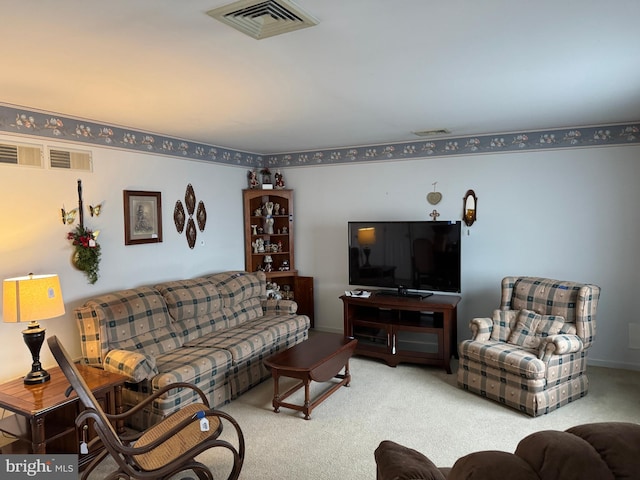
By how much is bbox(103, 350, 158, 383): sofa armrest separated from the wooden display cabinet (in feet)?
8.78

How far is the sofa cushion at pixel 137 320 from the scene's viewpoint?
3.58 meters

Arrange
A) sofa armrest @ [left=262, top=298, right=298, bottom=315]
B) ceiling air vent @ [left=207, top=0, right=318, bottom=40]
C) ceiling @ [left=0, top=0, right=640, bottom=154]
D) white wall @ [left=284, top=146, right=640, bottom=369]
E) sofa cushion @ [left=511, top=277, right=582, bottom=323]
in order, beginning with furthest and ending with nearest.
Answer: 1. sofa armrest @ [left=262, top=298, right=298, bottom=315]
2. white wall @ [left=284, top=146, right=640, bottom=369]
3. sofa cushion @ [left=511, top=277, right=582, bottom=323]
4. ceiling @ [left=0, top=0, right=640, bottom=154]
5. ceiling air vent @ [left=207, top=0, right=318, bottom=40]

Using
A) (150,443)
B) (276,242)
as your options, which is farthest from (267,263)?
(150,443)

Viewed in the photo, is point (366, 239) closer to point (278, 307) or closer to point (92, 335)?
point (278, 307)

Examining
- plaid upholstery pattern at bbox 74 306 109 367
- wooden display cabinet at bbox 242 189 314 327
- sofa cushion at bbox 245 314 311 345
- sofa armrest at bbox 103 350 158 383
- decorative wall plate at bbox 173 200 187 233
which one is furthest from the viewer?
wooden display cabinet at bbox 242 189 314 327

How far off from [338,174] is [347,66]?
324 centimetres

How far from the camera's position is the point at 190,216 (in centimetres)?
504

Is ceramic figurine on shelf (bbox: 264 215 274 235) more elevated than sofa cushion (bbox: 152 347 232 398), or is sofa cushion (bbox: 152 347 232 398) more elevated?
ceramic figurine on shelf (bbox: 264 215 274 235)

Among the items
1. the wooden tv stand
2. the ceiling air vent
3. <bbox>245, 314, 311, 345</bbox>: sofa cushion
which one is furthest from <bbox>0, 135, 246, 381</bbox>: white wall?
the ceiling air vent

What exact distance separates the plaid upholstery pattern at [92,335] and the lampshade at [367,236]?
2.92 m

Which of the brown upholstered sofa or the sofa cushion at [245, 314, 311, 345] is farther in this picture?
the sofa cushion at [245, 314, 311, 345]

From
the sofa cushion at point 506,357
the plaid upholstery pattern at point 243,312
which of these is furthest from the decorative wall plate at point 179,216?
the sofa cushion at point 506,357

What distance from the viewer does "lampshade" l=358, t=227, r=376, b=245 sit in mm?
5152

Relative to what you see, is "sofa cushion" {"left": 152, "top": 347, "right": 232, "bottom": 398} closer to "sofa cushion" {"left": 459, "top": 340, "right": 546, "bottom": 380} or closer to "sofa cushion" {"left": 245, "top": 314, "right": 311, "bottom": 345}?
"sofa cushion" {"left": 245, "top": 314, "right": 311, "bottom": 345}
